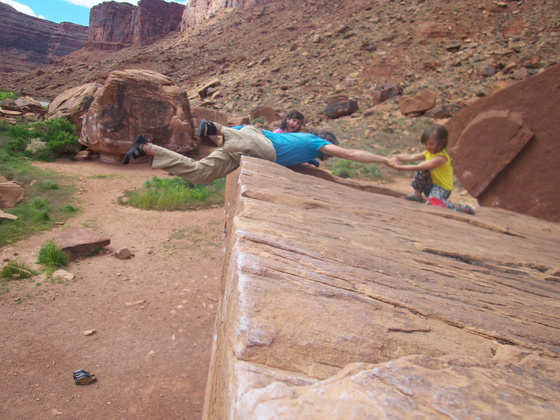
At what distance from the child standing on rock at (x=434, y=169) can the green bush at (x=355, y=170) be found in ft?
17.1

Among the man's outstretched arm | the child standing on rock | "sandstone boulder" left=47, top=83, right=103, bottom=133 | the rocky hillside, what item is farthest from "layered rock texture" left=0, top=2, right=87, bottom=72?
the child standing on rock

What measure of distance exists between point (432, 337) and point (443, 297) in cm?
32

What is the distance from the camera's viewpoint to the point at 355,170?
9.92 m

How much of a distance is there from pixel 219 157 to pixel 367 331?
2.57m

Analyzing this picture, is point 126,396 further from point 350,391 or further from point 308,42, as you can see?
point 308,42

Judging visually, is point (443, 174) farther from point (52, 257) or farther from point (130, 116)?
point (130, 116)

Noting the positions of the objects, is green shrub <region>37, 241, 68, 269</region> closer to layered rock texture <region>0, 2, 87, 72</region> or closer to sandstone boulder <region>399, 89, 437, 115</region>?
sandstone boulder <region>399, 89, 437, 115</region>

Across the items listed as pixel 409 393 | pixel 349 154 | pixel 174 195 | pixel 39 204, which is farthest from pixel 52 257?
pixel 409 393

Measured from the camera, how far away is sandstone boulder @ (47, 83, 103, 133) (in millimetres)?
9594

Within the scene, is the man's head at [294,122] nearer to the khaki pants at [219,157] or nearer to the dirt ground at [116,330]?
the khaki pants at [219,157]

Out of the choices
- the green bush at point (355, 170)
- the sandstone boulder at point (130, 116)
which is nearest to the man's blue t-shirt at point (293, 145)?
the green bush at point (355, 170)

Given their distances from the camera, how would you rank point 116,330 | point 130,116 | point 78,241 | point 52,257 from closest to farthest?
point 116,330 → point 52,257 → point 78,241 → point 130,116

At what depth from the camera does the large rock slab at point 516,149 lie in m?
5.03

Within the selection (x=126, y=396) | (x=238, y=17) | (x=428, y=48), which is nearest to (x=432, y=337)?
(x=126, y=396)
